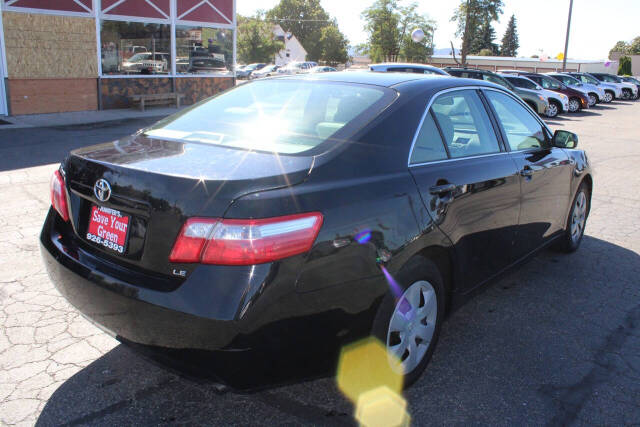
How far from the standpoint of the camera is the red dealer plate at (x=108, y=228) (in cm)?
245

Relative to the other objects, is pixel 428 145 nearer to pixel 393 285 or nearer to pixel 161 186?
pixel 393 285

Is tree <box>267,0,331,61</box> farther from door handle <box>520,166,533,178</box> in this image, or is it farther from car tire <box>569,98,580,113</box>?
door handle <box>520,166,533,178</box>

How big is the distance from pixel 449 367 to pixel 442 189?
1058mm

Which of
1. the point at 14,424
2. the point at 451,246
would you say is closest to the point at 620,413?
the point at 451,246

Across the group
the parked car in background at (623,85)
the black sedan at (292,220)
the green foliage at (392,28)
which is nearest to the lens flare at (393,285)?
the black sedan at (292,220)

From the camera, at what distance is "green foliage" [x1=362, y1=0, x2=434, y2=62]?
54.0 meters

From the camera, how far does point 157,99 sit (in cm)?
1794

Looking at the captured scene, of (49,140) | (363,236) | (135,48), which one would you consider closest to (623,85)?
(135,48)

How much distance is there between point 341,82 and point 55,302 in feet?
8.10

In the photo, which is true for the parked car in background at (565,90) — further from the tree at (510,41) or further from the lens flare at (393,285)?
the tree at (510,41)

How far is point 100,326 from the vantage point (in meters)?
2.57

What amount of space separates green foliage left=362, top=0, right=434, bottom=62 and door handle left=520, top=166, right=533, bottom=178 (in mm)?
53415

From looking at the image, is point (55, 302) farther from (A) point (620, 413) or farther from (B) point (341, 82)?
(A) point (620, 413)

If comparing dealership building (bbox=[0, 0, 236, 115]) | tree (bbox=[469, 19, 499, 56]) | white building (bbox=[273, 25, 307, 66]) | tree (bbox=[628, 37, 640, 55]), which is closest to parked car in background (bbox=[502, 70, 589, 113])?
dealership building (bbox=[0, 0, 236, 115])
